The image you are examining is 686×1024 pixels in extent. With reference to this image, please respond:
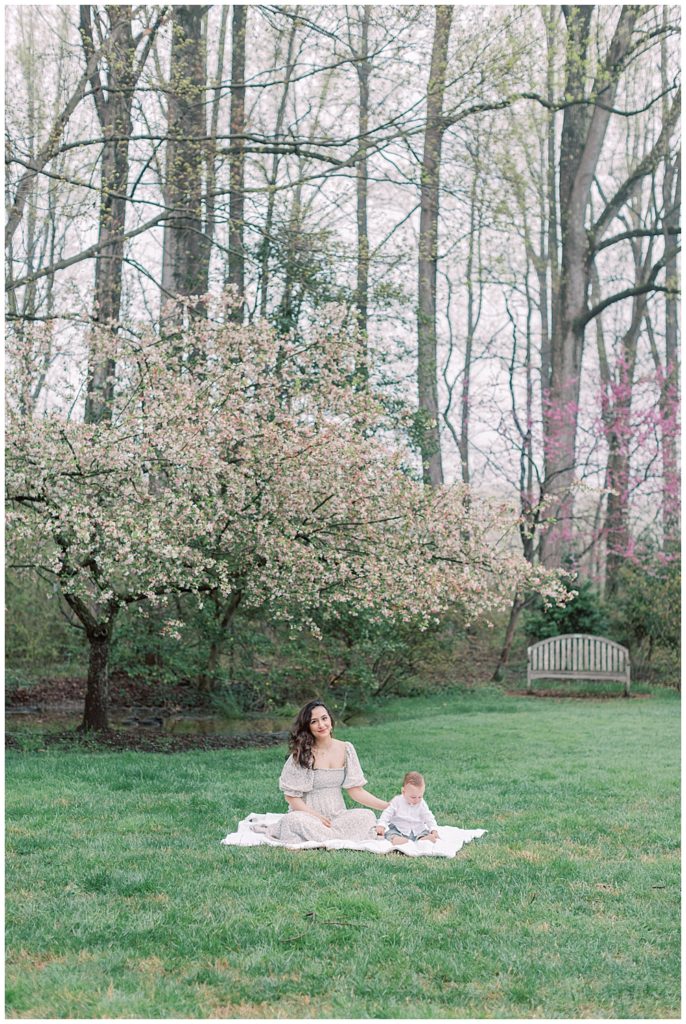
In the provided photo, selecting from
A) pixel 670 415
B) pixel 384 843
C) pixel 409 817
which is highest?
pixel 670 415

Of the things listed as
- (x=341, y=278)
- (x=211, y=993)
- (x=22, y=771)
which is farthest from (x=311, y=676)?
(x=211, y=993)

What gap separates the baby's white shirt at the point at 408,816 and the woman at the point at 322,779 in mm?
153

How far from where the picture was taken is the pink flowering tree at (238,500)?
729 cm

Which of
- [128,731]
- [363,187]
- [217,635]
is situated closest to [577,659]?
[217,635]

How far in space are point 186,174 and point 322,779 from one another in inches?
290

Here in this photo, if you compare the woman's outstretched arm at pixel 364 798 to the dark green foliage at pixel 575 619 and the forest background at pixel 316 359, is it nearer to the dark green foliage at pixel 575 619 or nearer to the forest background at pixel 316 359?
the forest background at pixel 316 359

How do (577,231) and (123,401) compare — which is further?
(577,231)

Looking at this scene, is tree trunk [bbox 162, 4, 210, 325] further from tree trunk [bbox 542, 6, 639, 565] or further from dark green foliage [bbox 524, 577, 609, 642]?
dark green foliage [bbox 524, 577, 609, 642]

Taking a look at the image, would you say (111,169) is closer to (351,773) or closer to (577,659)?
(351,773)

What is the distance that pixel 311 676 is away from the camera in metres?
11.4

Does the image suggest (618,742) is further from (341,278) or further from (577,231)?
(577,231)

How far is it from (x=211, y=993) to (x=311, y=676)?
818 centimetres

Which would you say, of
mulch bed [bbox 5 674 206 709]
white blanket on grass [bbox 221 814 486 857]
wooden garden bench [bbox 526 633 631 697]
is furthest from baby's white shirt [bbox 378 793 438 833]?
wooden garden bench [bbox 526 633 631 697]

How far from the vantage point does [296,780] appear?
216 inches
